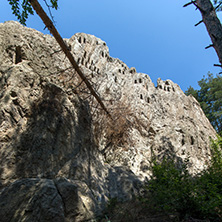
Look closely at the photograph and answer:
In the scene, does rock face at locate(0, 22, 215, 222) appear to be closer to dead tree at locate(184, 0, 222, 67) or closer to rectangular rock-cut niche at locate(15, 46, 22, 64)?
rectangular rock-cut niche at locate(15, 46, 22, 64)

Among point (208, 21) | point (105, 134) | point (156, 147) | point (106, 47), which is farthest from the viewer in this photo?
point (106, 47)

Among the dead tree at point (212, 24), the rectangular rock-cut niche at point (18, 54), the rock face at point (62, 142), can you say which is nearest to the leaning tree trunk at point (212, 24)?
the dead tree at point (212, 24)

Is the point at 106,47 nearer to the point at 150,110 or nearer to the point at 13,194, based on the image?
the point at 150,110

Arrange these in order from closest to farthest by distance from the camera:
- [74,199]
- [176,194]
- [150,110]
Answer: [74,199] → [176,194] → [150,110]

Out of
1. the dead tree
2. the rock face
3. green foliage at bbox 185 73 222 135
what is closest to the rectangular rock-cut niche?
the rock face

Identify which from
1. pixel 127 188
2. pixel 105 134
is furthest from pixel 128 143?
pixel 127 188

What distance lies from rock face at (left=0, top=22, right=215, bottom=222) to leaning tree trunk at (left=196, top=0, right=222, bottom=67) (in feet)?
14.0

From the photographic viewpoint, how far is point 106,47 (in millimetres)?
14758

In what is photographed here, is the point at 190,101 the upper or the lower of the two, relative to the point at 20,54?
upper

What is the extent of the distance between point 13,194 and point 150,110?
10220 millimetres

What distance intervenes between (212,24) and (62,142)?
620 centimetres

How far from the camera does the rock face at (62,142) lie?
12.0ft

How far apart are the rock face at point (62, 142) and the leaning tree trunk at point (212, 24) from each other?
427cm

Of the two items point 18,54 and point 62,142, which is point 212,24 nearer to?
point 62,142
